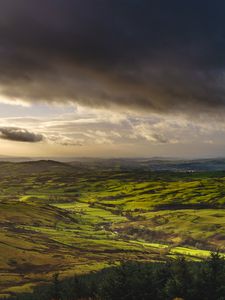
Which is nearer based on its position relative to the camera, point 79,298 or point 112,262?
point 79,298

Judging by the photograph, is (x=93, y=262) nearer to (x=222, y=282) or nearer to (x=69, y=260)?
(x=69, y=260)

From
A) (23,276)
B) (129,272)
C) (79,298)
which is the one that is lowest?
(23,276)

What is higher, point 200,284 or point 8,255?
point 200,284

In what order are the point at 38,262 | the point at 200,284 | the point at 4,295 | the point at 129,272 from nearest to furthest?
the point at 200,284 < the point at 129,272 < the point at 4,295 < the point at 38,262

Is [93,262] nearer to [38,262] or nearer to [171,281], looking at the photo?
[38,262]

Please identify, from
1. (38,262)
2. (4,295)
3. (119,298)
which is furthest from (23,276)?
(119,298)

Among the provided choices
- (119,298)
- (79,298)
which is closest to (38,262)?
(79,298)

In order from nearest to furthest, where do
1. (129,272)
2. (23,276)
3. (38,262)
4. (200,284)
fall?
(200,284)
(129,272)
(23,276)
(38,262)

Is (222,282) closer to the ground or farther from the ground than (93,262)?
farther from the ground

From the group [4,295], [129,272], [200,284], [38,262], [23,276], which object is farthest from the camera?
[38,262]
